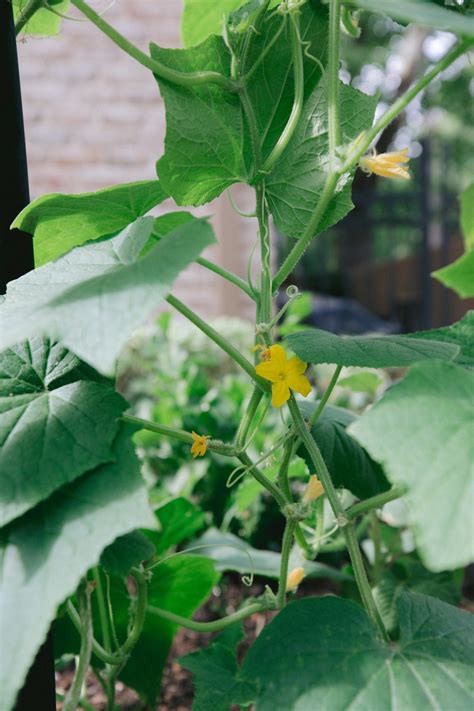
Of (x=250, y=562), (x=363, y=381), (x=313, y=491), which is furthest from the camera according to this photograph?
(x=363, y=381)

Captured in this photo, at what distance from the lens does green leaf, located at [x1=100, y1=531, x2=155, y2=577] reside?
0.62 meters

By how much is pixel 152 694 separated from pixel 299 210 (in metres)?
0.75

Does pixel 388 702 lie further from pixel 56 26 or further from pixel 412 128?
pixel 412 128

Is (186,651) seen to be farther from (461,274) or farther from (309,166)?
(309,166)

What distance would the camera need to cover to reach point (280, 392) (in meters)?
0.69

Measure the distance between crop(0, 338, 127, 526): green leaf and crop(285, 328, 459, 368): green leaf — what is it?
16 centimetres

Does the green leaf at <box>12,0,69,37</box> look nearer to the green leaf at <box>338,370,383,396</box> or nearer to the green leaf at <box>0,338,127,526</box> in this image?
the green leaf at <box>0,338,127,526</box>

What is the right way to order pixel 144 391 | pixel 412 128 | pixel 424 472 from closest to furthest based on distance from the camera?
1. pixel 424 472
2. pixel 144 391
3. pixel 412 128

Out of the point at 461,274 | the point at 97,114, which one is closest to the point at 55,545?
the point at 461,274

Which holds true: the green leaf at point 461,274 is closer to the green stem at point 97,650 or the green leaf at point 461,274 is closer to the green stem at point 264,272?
the green stem at point 264,272

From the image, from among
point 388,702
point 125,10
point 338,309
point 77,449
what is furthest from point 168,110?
point 338,309

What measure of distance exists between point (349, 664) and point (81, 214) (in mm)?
539

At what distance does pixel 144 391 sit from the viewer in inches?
125

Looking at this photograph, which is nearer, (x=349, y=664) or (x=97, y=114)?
(x=349, y=664)
